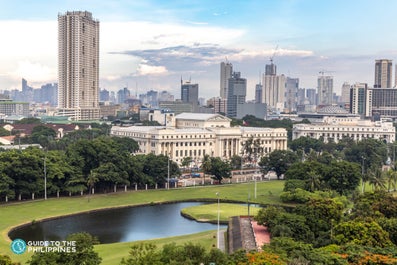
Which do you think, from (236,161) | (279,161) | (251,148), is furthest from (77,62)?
(279,161)

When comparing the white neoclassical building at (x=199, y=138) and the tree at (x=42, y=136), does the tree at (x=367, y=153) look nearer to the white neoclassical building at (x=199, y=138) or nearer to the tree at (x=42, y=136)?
the white neoclassical building at (x=199, y=138)

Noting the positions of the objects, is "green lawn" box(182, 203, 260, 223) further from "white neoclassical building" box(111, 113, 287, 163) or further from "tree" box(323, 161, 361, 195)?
"white neoclassical building" box(111, 113, 287, 163)

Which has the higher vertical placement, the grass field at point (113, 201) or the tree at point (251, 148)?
the tree at point (251, 148)

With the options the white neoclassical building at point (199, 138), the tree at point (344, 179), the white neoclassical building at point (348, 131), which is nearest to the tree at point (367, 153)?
the white neoclassical building at point (199, 138)

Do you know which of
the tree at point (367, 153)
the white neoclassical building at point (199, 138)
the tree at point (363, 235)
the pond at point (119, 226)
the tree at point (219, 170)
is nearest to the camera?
the tree at point (363, 235)

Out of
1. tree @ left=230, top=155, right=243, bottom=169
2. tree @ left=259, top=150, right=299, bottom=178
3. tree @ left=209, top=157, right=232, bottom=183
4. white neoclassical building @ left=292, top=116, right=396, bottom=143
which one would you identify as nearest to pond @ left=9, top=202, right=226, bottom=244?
tree @ left=209, top=157, right=232, bottom=183

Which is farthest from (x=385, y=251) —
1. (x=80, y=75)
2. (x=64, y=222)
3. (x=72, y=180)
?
(x=80, y=75)

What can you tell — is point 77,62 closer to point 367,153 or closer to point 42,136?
point 42,136

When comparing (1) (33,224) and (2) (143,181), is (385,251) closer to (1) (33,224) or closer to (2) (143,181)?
(1) (33,224)
